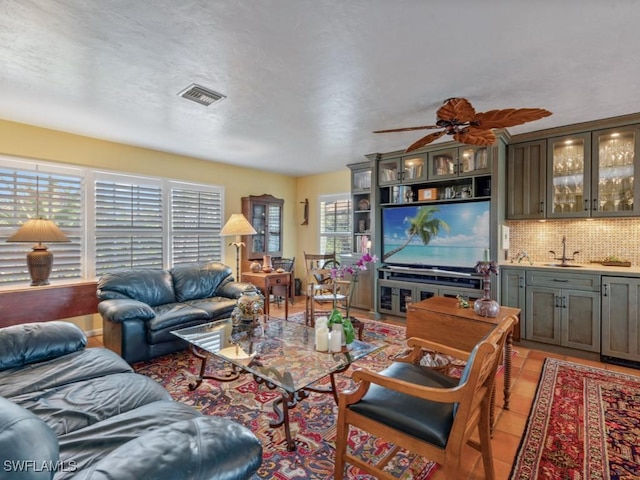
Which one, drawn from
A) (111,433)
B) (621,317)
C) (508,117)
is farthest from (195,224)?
(621,317)

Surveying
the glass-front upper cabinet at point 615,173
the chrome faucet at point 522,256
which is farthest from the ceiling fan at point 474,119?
the chrome faucet at point 522,256

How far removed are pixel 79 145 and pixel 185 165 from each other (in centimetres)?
137

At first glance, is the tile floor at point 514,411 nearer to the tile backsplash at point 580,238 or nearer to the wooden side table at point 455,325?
the wooden side table at point 455,325

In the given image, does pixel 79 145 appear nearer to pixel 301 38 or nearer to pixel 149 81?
pixel 149 81

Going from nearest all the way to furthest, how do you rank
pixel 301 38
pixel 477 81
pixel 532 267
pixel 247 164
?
pixel 301 38 < pixel 477 81 < pixel 532 267 < pixel 247 164

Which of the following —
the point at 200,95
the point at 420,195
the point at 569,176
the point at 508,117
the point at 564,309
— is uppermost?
the point at 200,95

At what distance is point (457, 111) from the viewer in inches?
93.3

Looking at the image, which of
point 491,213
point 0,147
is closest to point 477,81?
point 491,213

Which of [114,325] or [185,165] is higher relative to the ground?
[185,165]

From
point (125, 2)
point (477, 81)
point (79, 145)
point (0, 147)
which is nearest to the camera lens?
point (125, 2)

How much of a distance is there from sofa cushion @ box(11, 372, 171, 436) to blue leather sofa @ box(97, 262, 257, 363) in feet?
4.27

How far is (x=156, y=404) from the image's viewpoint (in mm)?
1525

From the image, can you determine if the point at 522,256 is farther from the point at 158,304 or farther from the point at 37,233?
the point at 37,233

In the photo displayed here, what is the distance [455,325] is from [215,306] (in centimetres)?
257
